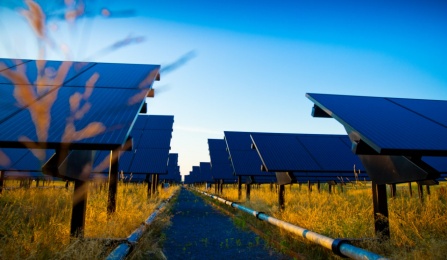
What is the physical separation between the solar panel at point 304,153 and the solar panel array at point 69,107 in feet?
16.6

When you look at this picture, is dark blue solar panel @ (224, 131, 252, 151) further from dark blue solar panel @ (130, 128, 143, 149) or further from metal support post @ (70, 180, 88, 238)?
metal support post @ (70, 180, 88, 238)

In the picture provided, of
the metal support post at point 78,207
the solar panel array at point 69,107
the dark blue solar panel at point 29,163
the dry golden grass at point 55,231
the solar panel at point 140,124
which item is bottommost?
the dry golden grass at point 55,231

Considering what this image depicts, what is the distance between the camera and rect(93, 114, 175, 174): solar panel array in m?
10.7

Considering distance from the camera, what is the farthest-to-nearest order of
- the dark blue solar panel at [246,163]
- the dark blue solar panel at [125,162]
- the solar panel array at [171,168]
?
the solar panel array at [171,168]
the dark blue solar panel at [246,163]
the dark blue solar panel at [125,162]

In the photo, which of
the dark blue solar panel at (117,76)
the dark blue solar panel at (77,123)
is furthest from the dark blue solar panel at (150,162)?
the dark blue solar panel at (77,123)

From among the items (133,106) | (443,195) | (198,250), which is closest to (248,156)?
(443,195)

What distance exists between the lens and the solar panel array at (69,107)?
334 centimetres

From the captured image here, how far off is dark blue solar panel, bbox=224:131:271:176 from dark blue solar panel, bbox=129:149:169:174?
13.1 feet

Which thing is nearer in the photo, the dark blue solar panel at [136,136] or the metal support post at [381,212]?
the metal support post at [381,212]

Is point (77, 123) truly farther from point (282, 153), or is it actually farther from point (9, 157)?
point (9, 157)

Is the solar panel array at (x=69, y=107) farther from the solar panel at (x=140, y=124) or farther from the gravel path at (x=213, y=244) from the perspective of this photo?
the solar panel at (x=140, y=124)

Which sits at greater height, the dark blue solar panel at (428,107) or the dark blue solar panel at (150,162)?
the dark blue solar panel at (428,107)

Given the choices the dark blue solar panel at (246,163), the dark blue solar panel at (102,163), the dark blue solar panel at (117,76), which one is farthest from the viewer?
the dark blue solar panel at (246,163)

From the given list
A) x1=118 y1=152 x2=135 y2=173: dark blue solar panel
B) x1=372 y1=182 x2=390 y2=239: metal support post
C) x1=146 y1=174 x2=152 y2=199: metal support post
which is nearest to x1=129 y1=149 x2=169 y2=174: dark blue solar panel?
x1=118 y1=152 x2=135 y2=173: dark blue solar panel
